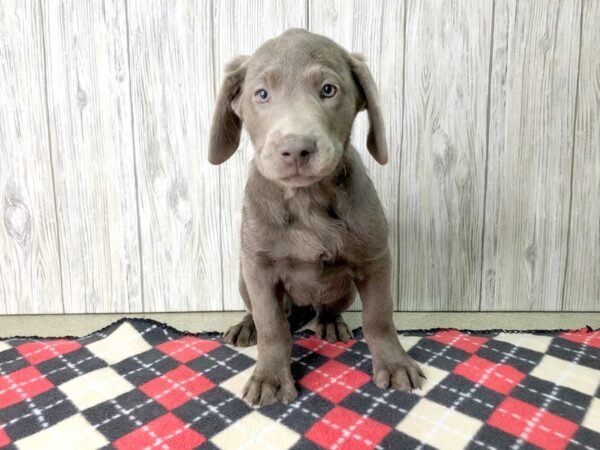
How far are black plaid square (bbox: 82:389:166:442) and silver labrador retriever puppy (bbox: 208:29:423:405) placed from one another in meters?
0.32

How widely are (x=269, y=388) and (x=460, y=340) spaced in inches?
35.9

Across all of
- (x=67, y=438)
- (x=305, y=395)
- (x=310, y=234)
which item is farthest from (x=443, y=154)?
(x=67, y=438)

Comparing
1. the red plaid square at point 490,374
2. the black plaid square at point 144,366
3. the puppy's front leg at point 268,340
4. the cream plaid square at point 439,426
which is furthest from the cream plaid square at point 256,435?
the red plaid square at point 490,374

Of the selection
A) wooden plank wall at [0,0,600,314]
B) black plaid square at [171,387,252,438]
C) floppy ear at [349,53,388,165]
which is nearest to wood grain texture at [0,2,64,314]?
wooden plank wall at [0,0,600,314]

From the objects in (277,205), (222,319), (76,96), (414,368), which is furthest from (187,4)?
(414,368)

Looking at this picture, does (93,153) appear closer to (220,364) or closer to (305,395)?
→ (220,364)

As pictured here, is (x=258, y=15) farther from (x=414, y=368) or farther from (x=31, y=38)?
(x=414, y=368)

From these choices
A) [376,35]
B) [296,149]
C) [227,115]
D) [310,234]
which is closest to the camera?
[296,149]

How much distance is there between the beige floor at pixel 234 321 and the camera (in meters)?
2.45

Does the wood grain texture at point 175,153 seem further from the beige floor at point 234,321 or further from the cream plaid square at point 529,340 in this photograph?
the cream plaid square at point 529,340

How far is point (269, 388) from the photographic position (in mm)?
1665

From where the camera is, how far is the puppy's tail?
2354 millimetres

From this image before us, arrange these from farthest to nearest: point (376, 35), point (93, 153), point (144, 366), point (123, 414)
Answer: point (93, 153) < point (376, 35) < point (144, 366) < point (123, 414)

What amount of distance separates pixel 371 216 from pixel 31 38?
1.83m
